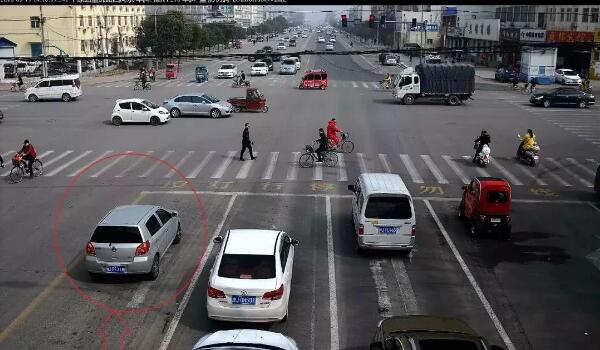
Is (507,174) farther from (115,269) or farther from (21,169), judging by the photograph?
(21,169)

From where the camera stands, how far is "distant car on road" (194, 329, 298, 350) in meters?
9.41

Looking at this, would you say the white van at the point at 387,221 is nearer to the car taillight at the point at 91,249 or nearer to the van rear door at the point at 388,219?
the van rear door at the point at 388,219

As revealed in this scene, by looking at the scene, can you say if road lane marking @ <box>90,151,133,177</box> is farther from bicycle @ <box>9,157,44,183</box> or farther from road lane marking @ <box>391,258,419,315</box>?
road lane marking @ <box>391,258,419,315</box>

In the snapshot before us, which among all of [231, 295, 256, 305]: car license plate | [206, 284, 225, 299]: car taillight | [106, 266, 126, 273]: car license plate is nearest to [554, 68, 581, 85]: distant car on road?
[106, 266, 126, 273]: car license plate

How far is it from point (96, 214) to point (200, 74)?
151 feet

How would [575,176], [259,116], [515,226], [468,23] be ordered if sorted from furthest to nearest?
[468,23]
[259,116]
[575,176]
[515,226]

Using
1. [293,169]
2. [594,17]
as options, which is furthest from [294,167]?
[594,17]

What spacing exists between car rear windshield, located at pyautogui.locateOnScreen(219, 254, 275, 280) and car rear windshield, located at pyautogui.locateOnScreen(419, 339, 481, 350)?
3.57m

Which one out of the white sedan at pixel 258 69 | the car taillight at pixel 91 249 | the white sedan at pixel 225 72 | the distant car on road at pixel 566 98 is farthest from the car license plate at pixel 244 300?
the white sedan at pixel 258 69

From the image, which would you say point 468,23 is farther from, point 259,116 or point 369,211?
point 369,211

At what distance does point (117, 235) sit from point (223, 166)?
12.3 meters

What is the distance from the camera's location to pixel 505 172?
2603 centimetres

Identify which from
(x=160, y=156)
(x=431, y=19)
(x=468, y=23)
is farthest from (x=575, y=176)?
(x=431, y=19)

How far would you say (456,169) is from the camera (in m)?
26.3
